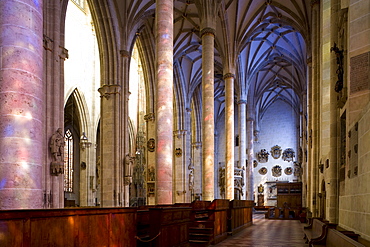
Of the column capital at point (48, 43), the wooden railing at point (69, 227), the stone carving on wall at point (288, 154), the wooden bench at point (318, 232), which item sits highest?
the column capital at point (48, 43)

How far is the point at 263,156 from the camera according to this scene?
4156 cm

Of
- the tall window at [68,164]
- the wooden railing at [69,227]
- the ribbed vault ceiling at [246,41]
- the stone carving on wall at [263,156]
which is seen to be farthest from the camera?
the stone carving on wall at [263,156]

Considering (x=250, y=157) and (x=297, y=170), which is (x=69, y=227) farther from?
(x=297, y=170)

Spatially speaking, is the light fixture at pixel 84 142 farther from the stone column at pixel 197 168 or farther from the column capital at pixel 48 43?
the column capital at pixel 48 43

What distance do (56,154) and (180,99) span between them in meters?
19.6

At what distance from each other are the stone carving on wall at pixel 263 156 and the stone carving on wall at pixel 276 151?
71cm

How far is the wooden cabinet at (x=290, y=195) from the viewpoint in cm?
3183

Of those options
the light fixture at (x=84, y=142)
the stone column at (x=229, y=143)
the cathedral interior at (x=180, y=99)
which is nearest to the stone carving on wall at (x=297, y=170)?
the cathedral interior at (x=180, y=99)

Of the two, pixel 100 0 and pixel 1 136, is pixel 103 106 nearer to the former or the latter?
pixel 100 0

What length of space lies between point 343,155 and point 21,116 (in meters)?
7.01

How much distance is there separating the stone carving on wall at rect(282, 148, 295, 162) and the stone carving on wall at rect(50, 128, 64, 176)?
32.5 meters

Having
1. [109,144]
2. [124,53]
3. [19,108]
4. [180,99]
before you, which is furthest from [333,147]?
[180,99]

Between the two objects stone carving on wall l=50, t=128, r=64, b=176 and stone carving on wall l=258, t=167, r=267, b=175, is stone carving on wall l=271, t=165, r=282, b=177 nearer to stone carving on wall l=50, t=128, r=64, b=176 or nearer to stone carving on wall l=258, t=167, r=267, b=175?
stone carving on wall l=258, t=167, r=267, b=175

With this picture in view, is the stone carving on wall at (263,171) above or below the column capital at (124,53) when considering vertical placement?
below
